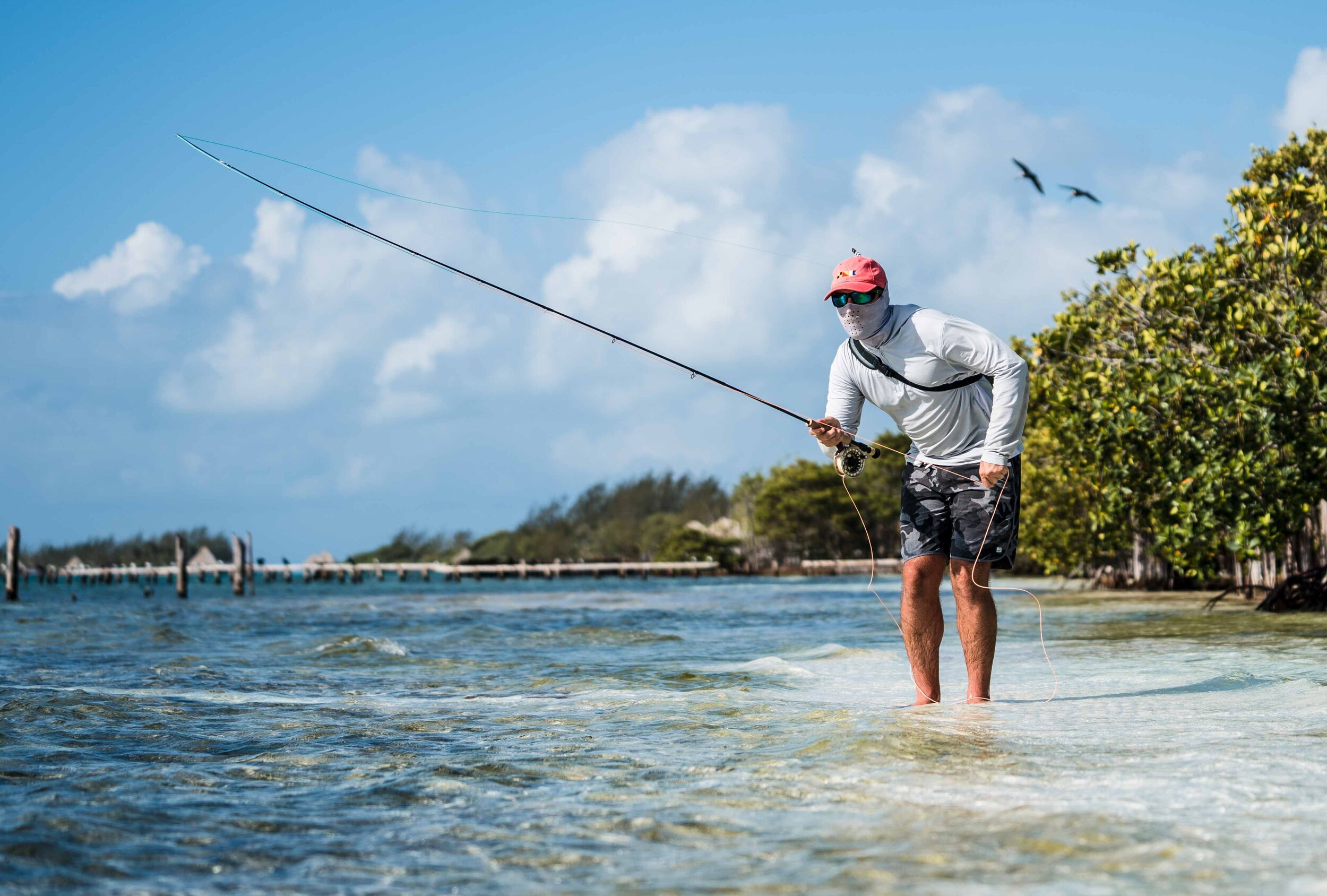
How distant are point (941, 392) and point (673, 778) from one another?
7.01ft

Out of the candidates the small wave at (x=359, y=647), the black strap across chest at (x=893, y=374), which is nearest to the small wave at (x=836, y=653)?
the small wave at (x=359, y=647)

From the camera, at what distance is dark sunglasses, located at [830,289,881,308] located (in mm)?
4887

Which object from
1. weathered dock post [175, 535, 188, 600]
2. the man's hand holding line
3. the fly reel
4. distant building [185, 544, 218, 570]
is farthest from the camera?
distant building [185, 544, 218, 570]

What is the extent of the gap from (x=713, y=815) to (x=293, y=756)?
1.91 metres

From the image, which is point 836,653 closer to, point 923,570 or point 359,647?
point 923,570

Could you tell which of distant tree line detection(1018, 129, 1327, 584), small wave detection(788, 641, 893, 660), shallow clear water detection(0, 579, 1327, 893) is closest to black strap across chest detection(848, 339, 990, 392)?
shallow clear water detection(0, 579, 1327, 893)

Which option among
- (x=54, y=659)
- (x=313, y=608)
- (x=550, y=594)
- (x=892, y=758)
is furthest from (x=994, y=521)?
(x=550, y=594)

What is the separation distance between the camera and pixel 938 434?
5113 mm

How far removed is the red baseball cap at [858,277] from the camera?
488 cm

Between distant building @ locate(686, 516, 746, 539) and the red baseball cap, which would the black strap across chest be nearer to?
the red baseball cap

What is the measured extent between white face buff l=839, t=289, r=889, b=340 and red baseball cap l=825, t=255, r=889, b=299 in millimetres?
65

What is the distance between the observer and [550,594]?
→ 3825cm

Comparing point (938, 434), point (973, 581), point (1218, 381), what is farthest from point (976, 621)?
point (1218, 381)

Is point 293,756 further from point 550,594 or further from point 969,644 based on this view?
point 550,594
